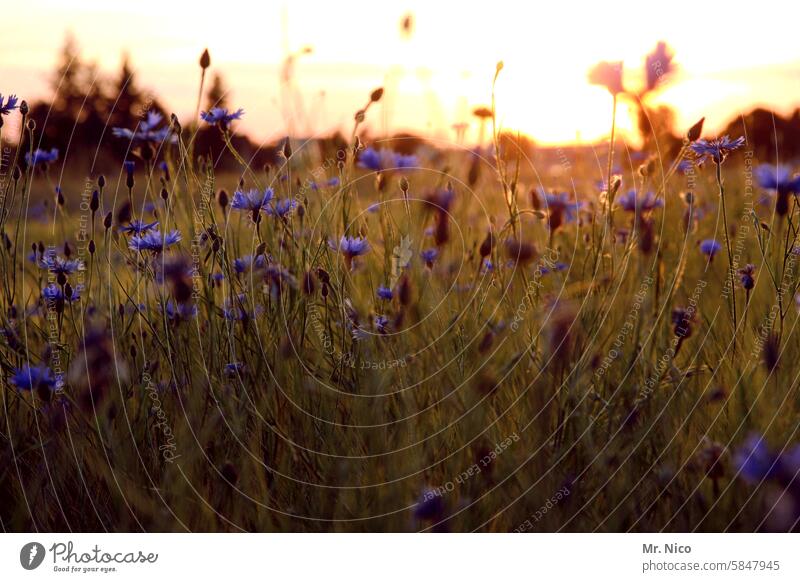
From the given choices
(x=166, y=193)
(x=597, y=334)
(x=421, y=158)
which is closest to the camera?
(x=597, y=334)

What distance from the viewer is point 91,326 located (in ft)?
4.18

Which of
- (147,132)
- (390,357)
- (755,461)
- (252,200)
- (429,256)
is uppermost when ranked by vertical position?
(147,132)

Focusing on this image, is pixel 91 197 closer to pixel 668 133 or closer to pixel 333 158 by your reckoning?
pixel 333 158

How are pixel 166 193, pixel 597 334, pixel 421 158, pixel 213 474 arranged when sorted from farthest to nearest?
pixel 421 158, pixel 166 193, pixel 597 334, pixel 213 474

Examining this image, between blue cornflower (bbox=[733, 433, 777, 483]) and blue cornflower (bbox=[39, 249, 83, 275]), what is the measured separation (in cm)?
101

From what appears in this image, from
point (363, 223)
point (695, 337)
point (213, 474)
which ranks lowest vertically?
point (213, 474)

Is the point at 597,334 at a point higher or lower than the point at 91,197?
lower

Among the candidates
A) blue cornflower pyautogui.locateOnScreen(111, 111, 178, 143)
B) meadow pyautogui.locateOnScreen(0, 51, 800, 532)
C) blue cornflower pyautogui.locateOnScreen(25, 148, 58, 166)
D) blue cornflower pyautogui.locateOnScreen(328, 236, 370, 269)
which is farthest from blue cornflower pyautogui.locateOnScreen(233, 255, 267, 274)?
blue cornflower pyautogui.locateOnScreen(25, 148, 58, 166)

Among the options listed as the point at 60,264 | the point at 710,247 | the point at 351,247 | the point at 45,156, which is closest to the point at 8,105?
the point at 45,156

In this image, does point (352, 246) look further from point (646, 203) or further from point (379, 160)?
point (646, 203)

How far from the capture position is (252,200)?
4.26ft

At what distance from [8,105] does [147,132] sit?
217 mm
